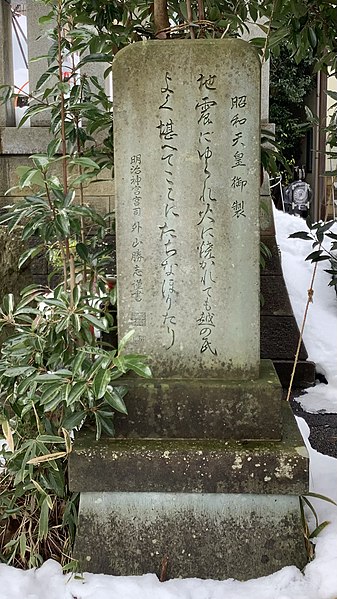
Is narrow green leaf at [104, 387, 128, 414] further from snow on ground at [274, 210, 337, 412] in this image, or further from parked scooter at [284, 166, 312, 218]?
parked scooter at [284, 166, 312, 218]

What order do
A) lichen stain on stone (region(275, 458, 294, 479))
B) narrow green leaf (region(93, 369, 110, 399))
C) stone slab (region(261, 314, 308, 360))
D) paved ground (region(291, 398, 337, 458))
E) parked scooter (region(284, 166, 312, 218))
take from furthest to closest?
parked scooter (region(284, 166, 312, 218))
stone slab (region(261, 314, 308, 360))
paved ground (region(291, 398, 337, 458))
lichen stain on stone (region(275, 458, 294, 479))
narrow green leaf (region(93, 369, 110, 399))

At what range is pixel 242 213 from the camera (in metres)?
2.37

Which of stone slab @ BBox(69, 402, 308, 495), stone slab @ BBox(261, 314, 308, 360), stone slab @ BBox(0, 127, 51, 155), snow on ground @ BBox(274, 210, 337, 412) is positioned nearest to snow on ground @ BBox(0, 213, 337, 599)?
stone slab @ BBox(69, 402, 308, 495)

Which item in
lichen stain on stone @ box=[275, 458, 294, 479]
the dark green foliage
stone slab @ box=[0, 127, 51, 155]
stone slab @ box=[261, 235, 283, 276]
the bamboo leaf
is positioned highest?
the dark green foliage

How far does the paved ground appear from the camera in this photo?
153 inches

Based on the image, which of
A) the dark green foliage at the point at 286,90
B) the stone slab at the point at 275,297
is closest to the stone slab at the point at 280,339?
the stone slab at the point at 275,297

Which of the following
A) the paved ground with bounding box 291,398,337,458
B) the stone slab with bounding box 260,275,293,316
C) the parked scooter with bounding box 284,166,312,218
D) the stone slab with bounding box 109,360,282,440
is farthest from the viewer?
the parked scooter with bounding box 284,166,312,218

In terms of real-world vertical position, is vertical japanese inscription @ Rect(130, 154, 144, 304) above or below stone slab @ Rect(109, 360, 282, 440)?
above

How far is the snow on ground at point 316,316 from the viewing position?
492 cm

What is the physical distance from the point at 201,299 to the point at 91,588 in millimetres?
1094

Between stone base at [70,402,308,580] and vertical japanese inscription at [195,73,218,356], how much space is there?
1.37ft

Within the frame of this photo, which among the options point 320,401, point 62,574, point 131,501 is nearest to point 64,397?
point 131,501

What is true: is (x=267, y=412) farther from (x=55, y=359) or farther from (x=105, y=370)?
(x=55, y=359)

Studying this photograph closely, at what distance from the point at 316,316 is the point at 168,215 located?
12.8 feet
